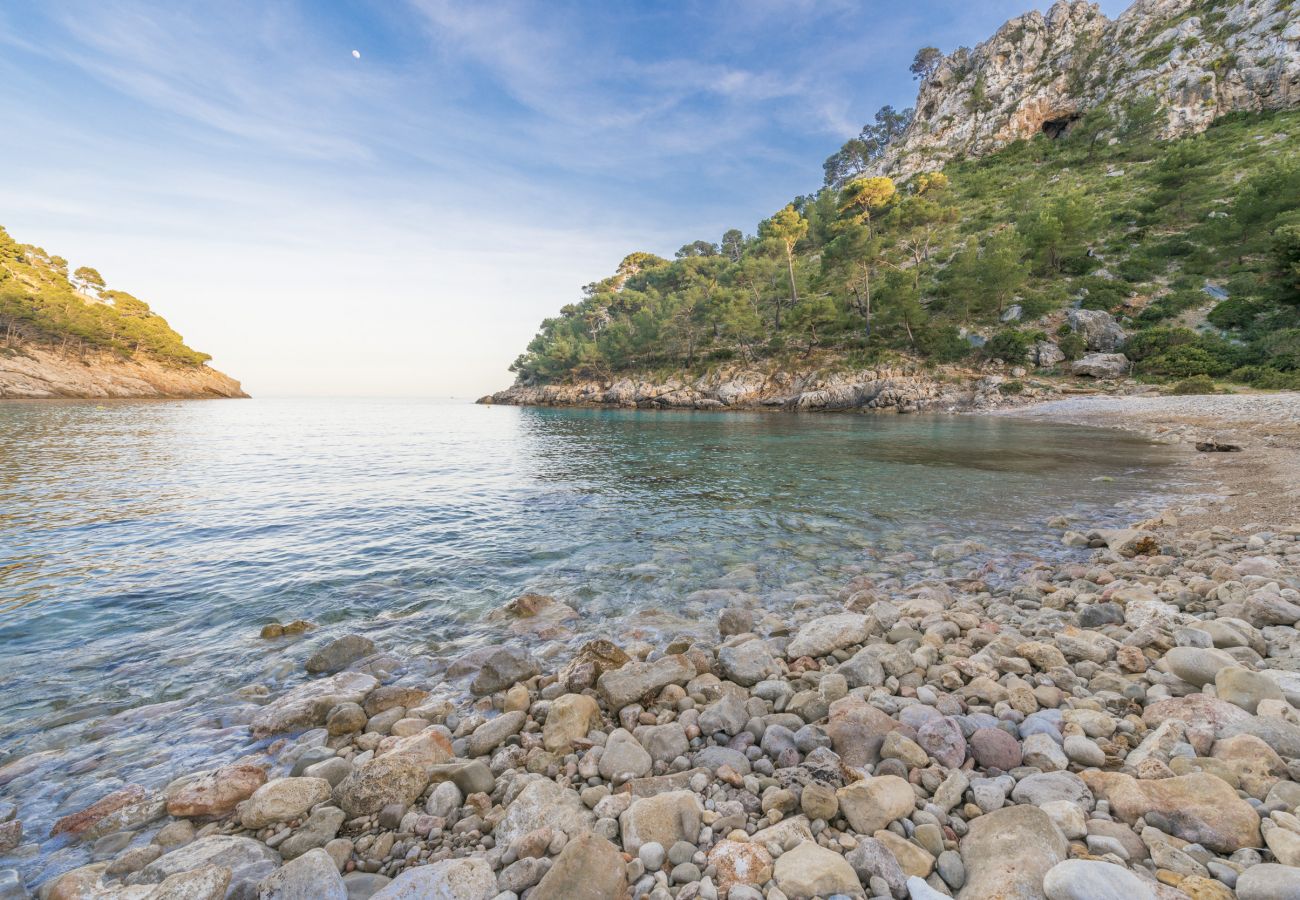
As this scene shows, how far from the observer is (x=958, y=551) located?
31.3 feet

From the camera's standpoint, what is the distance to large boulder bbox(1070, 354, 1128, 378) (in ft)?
144

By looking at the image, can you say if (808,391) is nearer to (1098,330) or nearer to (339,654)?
(1098,330)

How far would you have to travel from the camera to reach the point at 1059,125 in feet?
350

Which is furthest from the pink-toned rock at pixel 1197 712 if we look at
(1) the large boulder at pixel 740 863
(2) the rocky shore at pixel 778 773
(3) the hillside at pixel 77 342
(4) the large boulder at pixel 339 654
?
(3) the hillside at pixel 77 342

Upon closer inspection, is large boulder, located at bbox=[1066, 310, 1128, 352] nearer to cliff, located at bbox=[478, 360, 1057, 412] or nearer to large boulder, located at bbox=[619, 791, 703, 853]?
cliff, located at bbox=[478, 360, 1057, 412]

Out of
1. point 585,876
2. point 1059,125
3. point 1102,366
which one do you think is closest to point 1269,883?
point 585,876

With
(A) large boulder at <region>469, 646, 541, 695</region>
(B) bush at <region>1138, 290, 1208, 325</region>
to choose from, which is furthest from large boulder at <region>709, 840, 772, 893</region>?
(B) bush at <region>1138, 290, 1208, 325</region>

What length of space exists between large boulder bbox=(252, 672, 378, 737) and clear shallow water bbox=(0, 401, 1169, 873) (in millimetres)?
234

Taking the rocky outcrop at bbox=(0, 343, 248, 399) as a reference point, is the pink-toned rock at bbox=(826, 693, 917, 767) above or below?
below

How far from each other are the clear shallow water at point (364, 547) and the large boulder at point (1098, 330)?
3222cm

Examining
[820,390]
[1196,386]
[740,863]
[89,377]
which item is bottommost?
[740,863]

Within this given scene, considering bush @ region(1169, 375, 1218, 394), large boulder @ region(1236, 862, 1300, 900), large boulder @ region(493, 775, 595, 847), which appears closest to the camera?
large boulder @ region(1236, 862, 1300, 900)

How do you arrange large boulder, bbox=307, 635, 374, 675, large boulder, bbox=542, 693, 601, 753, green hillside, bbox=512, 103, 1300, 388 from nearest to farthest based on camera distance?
1. large boulder, bbox=542, 693, 601, 753
2. large boulder, bbox=307, 635, 374, 675
3. green hillside, bbox=512, 103, 1300, 388

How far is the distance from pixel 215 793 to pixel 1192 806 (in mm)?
6289
